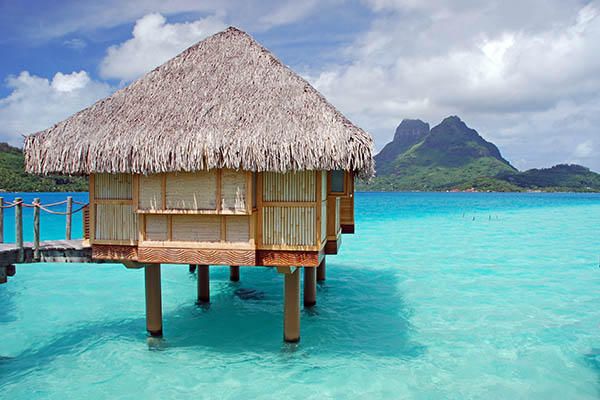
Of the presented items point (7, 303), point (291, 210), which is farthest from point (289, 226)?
point (7, 303)

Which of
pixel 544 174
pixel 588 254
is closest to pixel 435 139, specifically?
pixel 544 174

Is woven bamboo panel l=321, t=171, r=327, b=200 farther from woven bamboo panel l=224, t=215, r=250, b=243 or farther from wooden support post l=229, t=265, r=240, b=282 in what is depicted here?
wooden support post l=229, t=265, r=240, b=282

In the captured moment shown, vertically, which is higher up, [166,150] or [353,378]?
[166,150]

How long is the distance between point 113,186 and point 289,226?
300cm

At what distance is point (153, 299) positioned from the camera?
777cm

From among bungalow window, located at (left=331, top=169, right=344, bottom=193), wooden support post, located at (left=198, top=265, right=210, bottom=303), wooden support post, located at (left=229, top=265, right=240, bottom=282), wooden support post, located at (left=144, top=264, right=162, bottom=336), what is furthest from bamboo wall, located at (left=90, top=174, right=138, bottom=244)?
wooden support post, located at (left=229, top=265, right=240, bottom=282)

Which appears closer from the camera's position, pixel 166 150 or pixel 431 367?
pixel 166 150

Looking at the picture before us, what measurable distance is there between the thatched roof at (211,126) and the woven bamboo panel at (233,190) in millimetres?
316

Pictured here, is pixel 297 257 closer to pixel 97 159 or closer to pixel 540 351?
pixel 97 159

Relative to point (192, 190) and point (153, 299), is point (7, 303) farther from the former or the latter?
point (192, 190)

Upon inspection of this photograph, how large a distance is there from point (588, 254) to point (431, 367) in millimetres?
15461

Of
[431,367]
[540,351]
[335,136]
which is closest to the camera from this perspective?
[335,136]

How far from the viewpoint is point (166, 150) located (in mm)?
6188

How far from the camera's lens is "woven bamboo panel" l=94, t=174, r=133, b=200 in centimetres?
690
